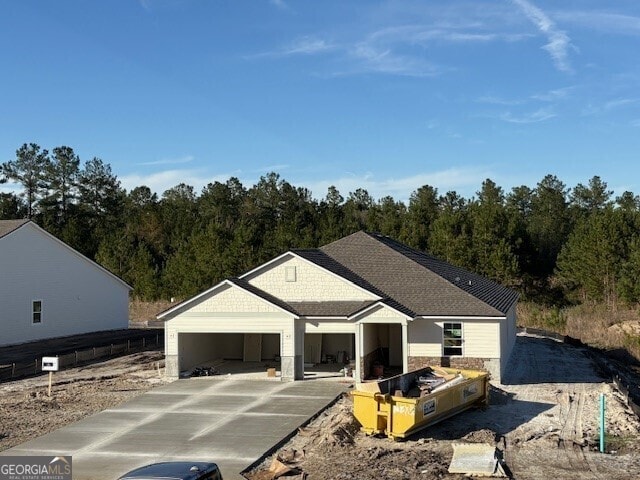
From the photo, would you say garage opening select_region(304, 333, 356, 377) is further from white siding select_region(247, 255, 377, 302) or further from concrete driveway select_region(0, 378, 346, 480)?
concrete driveway select_region(0, 378, 346, 480)

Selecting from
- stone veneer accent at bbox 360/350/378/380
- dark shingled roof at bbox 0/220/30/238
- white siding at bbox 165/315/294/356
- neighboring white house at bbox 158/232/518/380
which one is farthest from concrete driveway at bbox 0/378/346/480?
dark shingled roof at bbox 0/220/30/238

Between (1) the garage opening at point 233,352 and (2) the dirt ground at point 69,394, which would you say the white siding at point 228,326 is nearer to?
(1) the garage opening at point 233,352

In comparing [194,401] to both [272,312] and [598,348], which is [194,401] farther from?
[598,348]

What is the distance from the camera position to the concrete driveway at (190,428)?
15773 mm

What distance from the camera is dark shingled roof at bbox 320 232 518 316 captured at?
1014 inches

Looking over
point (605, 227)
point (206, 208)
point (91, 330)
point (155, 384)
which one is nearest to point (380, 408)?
point (155, 384)

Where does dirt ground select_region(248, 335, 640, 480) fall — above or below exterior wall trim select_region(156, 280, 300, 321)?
below

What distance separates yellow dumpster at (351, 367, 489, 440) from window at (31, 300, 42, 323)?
26465 millimetres

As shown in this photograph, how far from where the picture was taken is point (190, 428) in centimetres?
1875

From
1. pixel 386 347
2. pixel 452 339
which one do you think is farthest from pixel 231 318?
pixel 452 339

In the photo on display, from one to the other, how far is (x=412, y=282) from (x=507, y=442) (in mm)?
12051

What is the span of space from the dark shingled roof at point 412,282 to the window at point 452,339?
570 millimetres

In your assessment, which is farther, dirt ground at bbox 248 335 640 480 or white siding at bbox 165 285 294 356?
white siding at bbox 165 285 294 356

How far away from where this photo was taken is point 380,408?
17109 millimetres
